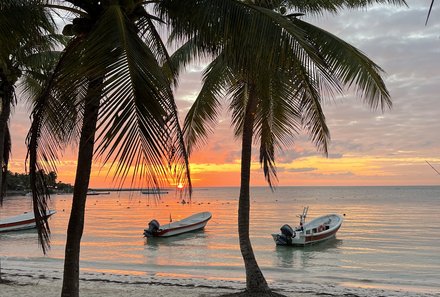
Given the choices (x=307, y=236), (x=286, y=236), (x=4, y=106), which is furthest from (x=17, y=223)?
(x=4, y=106)

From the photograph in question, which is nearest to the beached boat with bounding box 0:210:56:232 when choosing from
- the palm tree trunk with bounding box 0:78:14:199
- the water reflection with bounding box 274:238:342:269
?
the water reflection with bounding box 274:238:342:269

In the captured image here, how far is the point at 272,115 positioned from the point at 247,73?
13.9ft

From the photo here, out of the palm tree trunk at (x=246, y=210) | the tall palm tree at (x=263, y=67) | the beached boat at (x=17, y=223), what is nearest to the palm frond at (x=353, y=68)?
the tall palm tree at (x=263, y=67)

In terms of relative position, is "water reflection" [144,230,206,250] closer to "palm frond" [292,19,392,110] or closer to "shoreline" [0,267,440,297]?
"shoreline" [0,267,440,297]

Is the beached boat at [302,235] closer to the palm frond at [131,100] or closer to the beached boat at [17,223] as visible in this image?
the beached boat at [17,223]

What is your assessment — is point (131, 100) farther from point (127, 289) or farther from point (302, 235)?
point (302, 235)

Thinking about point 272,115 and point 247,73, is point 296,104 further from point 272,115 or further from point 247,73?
point 247,73

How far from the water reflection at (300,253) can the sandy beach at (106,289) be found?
30.5ft

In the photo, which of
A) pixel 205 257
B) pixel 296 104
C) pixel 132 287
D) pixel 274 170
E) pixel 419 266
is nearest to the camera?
pixel 296 104

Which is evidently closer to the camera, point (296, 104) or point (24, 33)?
point (24, 33)

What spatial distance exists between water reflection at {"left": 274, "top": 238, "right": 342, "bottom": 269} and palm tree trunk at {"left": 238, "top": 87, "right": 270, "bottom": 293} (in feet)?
37.0

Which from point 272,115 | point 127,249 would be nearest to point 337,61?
point 272,115

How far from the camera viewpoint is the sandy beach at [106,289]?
10.9 metres

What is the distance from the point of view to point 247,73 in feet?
19.3
